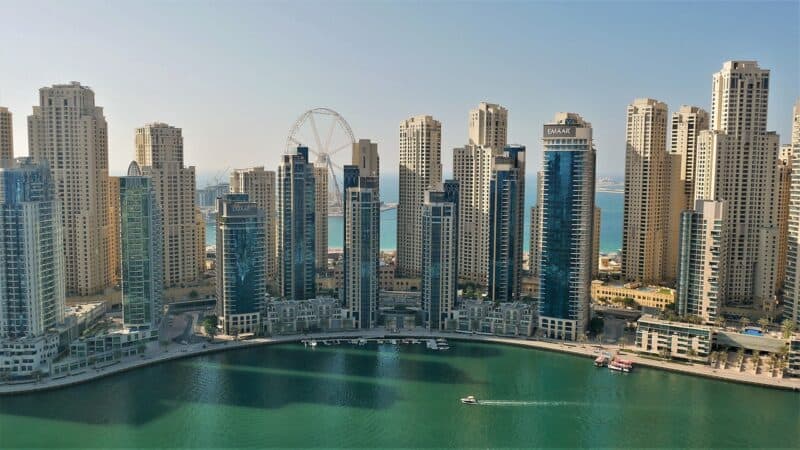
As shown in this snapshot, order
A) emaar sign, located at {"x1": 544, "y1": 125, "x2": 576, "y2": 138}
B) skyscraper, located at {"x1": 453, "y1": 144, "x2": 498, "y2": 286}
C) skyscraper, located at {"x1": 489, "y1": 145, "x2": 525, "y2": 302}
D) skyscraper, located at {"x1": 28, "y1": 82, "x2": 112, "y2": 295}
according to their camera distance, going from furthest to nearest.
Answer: skyscraper, located at {"x1": 453, "y1": 144, "x2": 498, "y2": 286} → skyscraper, located at {"x1": 489, "y1": 145, "x2": 525, "y2": 302} → skyscraper, located at {"x1": 28, "y1": 82, "x2": 112, "y2": 295} → emaar sign, located at {"x1": 544, "y1": 125, "x2": 576, "y2": 138}

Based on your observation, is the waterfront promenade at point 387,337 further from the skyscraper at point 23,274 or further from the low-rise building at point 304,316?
the skyscraper at point 23,274

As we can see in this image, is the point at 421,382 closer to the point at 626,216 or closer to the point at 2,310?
the point at 2,310

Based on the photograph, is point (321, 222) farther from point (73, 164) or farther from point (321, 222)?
point (73, 164)

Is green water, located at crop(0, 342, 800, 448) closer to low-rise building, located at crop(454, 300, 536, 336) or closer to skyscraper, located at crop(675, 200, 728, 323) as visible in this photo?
low-rise building, located at crop(454, 300, 536, 336)

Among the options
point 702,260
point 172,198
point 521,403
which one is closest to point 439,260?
point 521,403

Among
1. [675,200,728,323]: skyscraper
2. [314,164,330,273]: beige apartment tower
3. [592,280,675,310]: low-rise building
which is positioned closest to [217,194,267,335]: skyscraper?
[314,164,330,273]: beige apartment tower

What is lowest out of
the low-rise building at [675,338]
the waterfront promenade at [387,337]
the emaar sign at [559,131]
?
the waterfront promenade at [387,337]

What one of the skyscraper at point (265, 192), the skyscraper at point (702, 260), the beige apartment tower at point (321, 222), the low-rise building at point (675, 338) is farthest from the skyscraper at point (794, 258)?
the skyscraper at point (265, 192)
